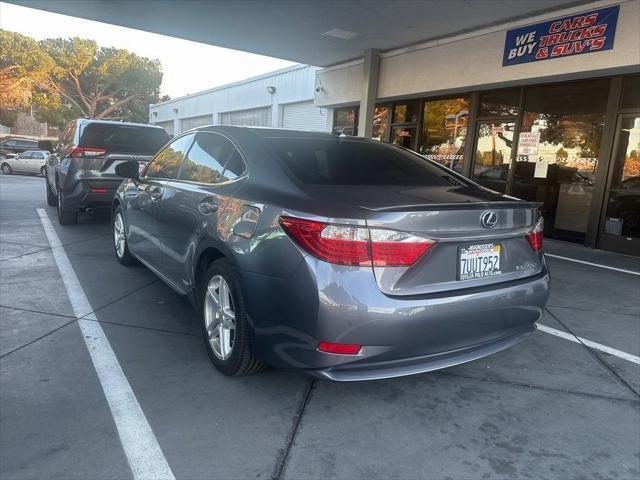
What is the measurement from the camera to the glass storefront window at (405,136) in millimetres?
12391

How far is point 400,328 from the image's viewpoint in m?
2.35

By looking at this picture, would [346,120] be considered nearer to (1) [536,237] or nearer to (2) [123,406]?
(1) [536,237]

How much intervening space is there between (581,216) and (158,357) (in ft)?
26.4

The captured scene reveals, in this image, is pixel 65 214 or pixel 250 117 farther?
pixel 250 117

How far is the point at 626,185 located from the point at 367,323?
7.53 meters

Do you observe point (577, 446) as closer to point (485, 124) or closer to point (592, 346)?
point (592, 346)

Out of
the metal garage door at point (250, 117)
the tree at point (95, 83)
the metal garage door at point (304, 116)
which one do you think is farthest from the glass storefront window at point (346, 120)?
the tree at point (95, 83)

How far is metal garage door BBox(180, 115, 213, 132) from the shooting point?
1117 inches

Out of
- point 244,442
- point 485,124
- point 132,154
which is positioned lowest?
point 244,442

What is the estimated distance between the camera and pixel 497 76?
30.2 feet

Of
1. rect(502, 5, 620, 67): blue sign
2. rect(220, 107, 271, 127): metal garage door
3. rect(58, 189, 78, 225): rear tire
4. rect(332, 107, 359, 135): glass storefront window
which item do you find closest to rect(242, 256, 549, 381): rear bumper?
rect(58, 189, 78, 225): rear tire

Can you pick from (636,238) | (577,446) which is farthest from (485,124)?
(577,446)

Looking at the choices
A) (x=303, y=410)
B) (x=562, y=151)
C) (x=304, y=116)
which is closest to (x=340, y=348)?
(x=303, y=410)

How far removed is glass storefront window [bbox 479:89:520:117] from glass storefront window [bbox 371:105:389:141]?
130 inches
